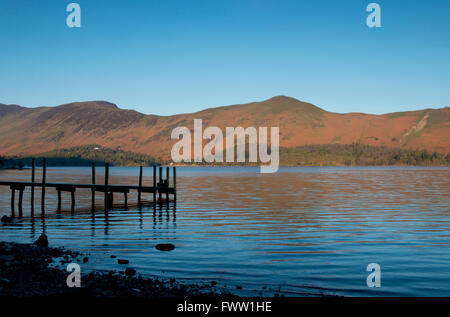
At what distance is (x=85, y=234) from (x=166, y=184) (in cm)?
1959

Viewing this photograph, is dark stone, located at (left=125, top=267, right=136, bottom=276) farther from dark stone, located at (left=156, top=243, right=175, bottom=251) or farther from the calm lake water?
dark stone, located at (left=156, top=243, right=175, bottom=251)

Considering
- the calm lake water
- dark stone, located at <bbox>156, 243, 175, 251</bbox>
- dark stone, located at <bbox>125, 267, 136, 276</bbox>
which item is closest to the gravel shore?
dark stone, located at <bbox>125, 267, 136, 276</bbox>

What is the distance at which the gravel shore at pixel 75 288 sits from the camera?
1138 cm

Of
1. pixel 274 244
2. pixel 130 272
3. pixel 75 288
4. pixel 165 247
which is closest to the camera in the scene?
pixel 75 288

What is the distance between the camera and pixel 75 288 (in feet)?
38.3

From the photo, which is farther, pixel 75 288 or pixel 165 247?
pixel 165 247

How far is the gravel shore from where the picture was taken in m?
11.4

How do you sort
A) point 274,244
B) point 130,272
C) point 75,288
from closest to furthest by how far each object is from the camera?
point 75,288, point 130,272, point 274,244

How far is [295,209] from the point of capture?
36375 millimetres

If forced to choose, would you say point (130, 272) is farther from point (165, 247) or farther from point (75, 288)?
point (165, 247)

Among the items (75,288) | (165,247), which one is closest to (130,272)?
(75,288)
